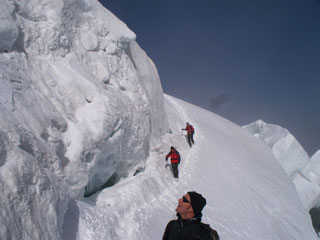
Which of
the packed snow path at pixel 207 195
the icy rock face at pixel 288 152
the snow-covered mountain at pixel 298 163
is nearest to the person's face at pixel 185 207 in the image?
the packed snow path at pixel 207 195

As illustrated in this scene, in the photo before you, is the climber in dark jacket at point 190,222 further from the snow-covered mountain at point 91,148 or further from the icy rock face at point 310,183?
the icy rock face at point 310,183

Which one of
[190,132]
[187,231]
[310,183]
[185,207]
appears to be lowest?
[310,183]

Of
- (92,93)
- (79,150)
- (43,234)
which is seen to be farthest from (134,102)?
(43,234)

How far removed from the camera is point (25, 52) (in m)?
6.13

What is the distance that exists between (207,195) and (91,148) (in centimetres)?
479

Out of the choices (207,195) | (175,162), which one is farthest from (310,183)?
(175,162)

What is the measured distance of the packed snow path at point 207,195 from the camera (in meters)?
5.67

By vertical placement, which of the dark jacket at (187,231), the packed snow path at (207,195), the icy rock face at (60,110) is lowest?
the packed snow path at (207,195)

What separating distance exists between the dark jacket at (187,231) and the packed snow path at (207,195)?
265 cm

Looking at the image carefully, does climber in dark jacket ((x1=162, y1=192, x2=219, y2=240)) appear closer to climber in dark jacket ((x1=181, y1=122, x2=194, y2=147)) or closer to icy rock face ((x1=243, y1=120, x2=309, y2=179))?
climber in dark jacket ((x1=181, y1=122, x2=194, y2=147))

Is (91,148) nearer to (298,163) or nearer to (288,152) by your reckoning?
(288,152)

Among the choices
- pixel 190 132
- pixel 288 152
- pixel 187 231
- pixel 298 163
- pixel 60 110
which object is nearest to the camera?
pixel 187 231

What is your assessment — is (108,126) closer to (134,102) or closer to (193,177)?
(134,102)

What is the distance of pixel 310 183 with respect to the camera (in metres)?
22.1
